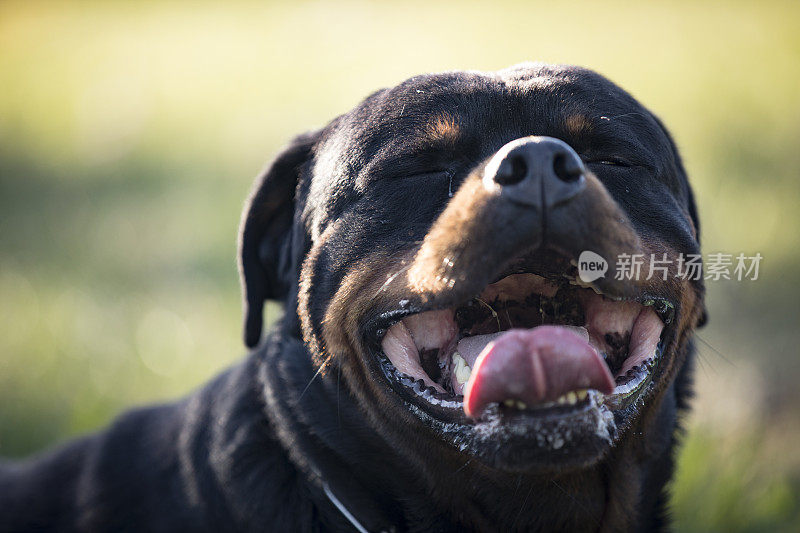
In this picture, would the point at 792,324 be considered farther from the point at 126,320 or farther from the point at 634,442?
the point at 126,320

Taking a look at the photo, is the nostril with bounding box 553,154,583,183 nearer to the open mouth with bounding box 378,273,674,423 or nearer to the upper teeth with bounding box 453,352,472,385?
the open mouth with bounding box 378,273,674,423

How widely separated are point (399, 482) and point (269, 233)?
0.91 metres

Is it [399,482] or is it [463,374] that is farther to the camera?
[399,482]

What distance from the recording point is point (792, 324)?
4.31 m

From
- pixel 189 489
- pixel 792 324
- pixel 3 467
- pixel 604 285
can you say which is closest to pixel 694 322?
→ pixel 604 285

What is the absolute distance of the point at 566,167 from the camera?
188cm

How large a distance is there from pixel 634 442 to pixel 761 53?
6.45 meters

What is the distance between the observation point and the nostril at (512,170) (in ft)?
6.13

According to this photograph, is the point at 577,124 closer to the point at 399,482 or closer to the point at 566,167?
the point at 566,167

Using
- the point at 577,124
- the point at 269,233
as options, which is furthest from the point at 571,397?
the point at 269,233

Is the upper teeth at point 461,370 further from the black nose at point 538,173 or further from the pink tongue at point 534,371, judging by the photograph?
the black nose at point 538,173

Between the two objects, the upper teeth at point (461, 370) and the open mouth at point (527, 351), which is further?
the upper teeth at point (461, 370)

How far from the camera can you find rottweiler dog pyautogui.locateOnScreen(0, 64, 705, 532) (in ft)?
6.14

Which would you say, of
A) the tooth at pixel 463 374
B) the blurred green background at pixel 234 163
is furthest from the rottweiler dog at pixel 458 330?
the blurred green background at pixel 234 163
